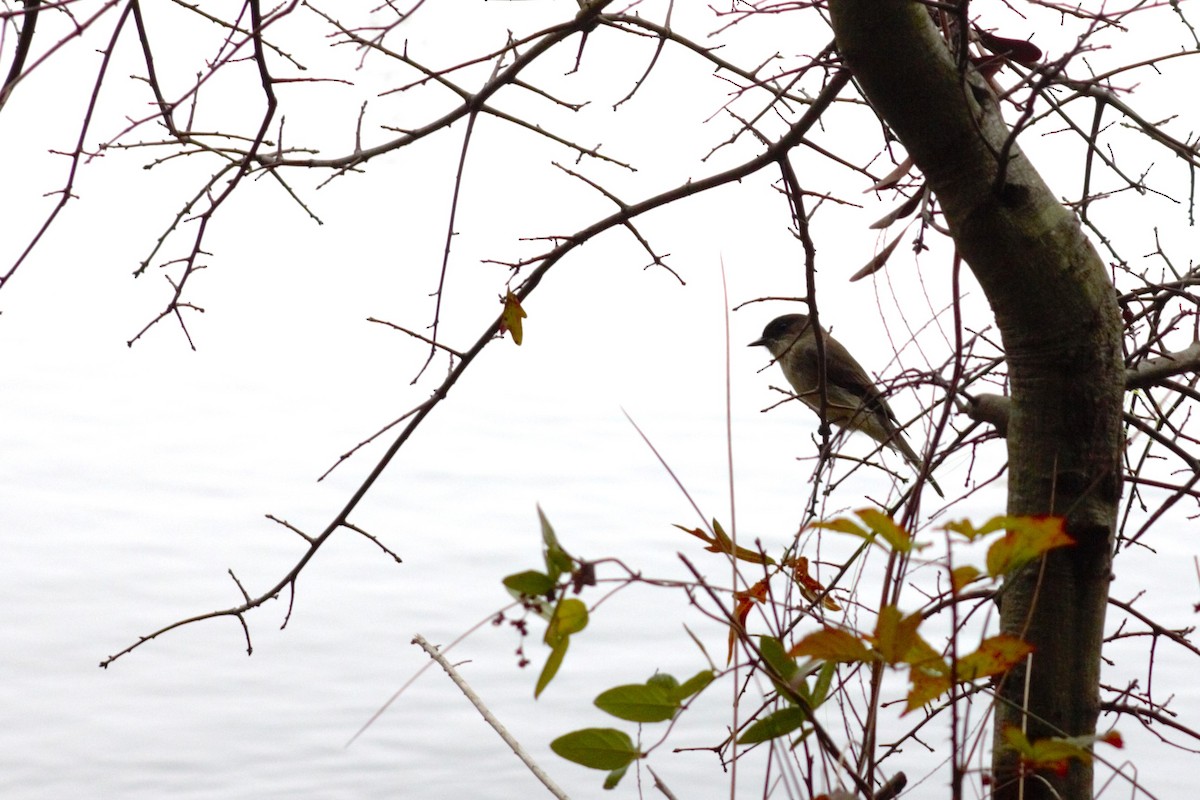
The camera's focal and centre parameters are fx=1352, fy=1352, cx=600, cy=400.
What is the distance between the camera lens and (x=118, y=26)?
4.52 feet

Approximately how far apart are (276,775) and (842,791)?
141 inches

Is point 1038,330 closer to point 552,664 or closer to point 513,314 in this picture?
point 513,314

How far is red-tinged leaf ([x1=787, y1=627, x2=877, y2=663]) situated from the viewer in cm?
97

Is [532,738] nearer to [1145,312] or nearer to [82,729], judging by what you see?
[82,729]

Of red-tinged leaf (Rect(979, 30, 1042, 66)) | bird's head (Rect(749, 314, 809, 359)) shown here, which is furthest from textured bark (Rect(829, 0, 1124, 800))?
bird's head (Rect(749, 314, 809, 359))

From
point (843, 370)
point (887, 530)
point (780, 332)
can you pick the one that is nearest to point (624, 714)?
point (887, 530)

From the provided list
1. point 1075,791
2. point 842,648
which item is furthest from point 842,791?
point 1075,791

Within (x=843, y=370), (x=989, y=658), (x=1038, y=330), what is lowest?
(x=989, y=658)

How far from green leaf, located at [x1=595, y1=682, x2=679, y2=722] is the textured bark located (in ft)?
2.35

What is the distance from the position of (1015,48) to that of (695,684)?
1188 mm

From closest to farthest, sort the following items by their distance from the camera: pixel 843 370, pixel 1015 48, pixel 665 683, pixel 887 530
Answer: pixel 887 530, pixel 665 683, pixel 1015 48, pixel 843 370

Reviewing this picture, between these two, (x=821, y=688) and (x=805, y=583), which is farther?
(x=805, y=583)

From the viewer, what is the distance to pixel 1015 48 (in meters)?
1.85

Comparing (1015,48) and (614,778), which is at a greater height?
(1015,48)
